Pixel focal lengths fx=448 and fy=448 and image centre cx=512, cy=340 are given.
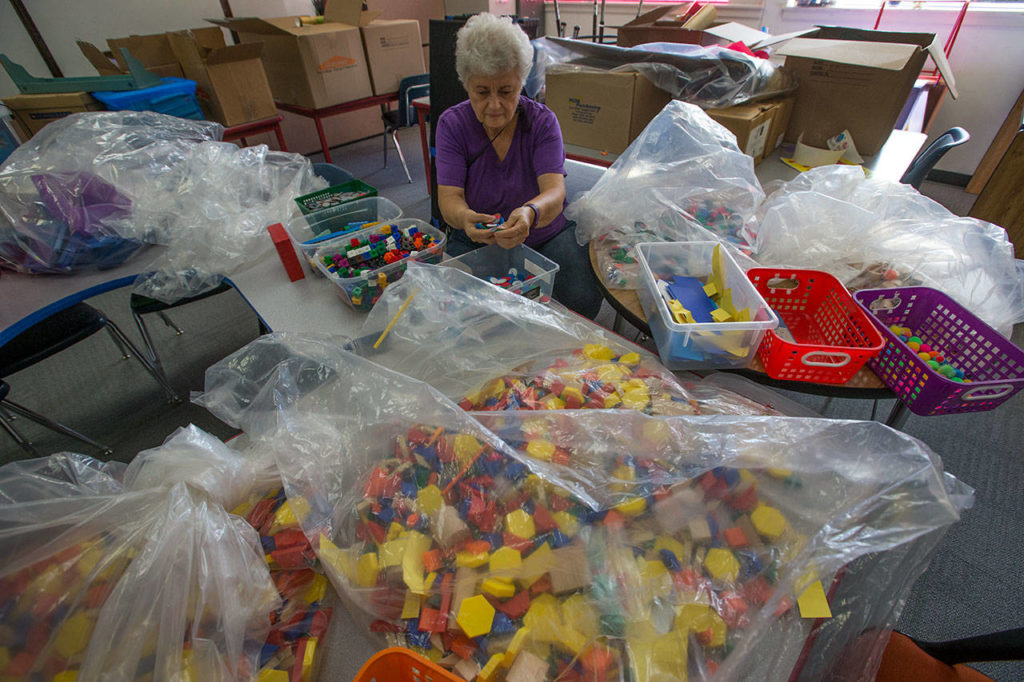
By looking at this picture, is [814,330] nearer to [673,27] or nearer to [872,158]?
[872,158]

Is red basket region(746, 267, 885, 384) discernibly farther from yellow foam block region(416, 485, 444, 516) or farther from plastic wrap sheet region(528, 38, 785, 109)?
plastic wrap sheet region(528, 38, 785, 109)

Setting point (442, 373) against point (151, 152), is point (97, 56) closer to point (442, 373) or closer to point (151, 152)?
point (151, 152)

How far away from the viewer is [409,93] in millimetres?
3355

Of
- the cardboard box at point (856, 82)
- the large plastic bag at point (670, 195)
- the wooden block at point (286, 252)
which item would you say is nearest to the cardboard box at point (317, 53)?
the wooden block at point (286, 252)

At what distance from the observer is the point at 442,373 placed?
97 cm

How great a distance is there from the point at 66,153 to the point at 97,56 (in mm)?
2002

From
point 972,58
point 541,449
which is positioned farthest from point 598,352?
point 972,58

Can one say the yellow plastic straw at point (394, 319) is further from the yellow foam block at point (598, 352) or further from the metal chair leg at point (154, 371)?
the metal chair leg at point (154, 371)

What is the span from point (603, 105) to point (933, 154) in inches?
50.3

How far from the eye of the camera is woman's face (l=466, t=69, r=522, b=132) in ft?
4.59

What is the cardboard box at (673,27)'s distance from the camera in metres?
2.23

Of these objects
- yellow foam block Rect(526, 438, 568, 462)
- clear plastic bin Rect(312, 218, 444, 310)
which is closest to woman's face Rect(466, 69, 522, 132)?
clear plastic bin Rect(312, 218, 444, 310)

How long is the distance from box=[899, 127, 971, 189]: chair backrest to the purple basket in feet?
3.34

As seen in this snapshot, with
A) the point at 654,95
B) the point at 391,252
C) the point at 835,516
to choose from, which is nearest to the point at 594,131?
the point at 654,95
